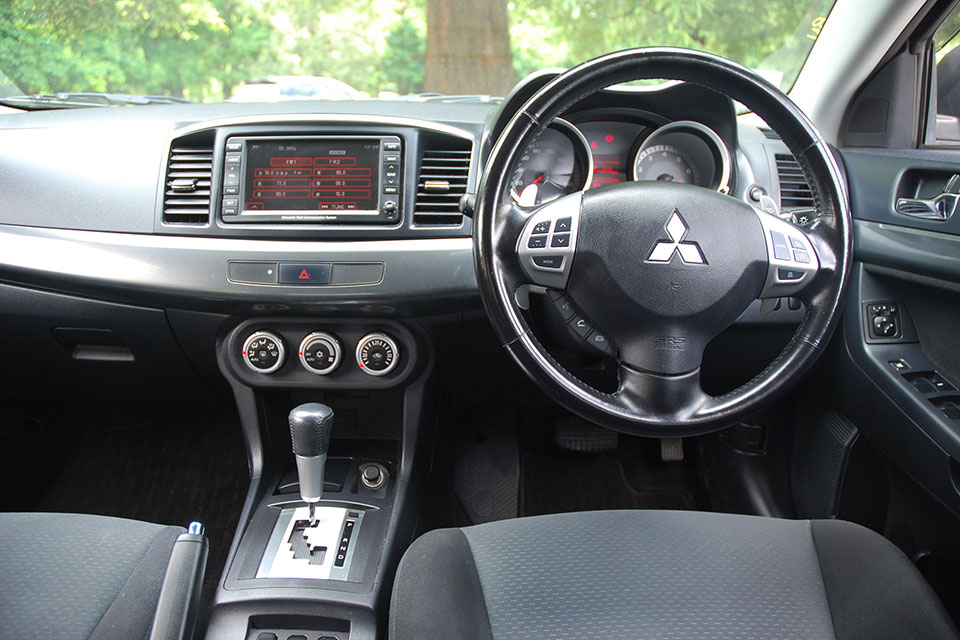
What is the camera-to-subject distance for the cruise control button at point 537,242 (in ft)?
4.02

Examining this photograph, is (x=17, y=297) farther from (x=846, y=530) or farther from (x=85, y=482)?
(x=846, y=530)

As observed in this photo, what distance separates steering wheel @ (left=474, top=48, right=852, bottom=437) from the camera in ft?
3.90

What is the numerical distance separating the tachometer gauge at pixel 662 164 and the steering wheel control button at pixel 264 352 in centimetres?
91

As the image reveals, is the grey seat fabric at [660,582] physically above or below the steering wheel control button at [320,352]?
below

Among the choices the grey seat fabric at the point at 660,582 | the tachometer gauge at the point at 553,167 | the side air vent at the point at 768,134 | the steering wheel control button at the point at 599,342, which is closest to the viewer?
the grey seat fabric at the point at 660,582

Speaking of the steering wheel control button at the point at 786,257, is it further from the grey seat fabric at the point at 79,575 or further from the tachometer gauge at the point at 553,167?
the grey seat fabric at the point at 79,575

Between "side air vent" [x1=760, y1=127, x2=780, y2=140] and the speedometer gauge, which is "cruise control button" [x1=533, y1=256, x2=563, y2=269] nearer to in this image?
the speedometer gauge

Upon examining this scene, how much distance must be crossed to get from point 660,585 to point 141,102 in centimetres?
169

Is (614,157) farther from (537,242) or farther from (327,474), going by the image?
(327,474)

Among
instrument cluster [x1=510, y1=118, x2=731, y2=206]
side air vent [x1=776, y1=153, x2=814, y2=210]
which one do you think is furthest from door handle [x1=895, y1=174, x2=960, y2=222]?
instrument cluster [x1=510, y1=118, x2=731, y2=206]

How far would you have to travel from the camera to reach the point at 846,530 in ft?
4.07

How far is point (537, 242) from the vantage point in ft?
4.03

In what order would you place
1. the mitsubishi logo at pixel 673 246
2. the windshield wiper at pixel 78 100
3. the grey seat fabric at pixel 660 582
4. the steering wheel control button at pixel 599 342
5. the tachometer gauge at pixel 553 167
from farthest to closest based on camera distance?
the windshield wiper at pixel 78 100, the tachometer gauge at pixel 553 167, the steering wheel control button at pixel 599 342, the mitsubishi logo at pixel 673 246, the grey seat fabric at pixel 660 582

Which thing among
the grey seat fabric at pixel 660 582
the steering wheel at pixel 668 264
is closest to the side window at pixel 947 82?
the steering wheel at pixel 668 264
